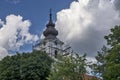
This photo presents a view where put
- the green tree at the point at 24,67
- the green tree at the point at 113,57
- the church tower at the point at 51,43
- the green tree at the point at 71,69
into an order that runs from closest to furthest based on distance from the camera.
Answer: the green tree at the point at 113,57
the green tree at the point at 71,69
the green tree at the point at 24,67
the church tower at the point at 51,43

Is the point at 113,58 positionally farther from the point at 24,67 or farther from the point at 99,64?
the point at 24,67

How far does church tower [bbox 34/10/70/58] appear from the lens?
80.4m

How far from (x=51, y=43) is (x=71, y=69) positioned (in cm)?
4395

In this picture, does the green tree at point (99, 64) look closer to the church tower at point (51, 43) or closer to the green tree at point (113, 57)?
the green tree at point (113, 57)

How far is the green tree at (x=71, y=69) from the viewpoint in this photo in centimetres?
3712

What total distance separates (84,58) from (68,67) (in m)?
3.08

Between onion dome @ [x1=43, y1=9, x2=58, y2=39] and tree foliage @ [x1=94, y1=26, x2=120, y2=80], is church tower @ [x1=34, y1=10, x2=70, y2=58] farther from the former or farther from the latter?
tree foliage @ [x1=94, y1=26, x2=120, y2=80]

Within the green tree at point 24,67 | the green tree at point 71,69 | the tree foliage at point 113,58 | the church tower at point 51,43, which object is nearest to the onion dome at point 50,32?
the church tower at point 51,43

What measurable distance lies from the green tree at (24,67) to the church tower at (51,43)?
71.1 ft

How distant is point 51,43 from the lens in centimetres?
8131

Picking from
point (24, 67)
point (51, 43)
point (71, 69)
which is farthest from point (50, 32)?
point (71, 69)

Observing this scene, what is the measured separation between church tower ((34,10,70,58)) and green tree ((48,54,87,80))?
39666 mm

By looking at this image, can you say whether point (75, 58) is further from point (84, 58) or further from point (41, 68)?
point (41, 68)

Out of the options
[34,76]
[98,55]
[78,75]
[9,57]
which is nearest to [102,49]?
[98,55]
